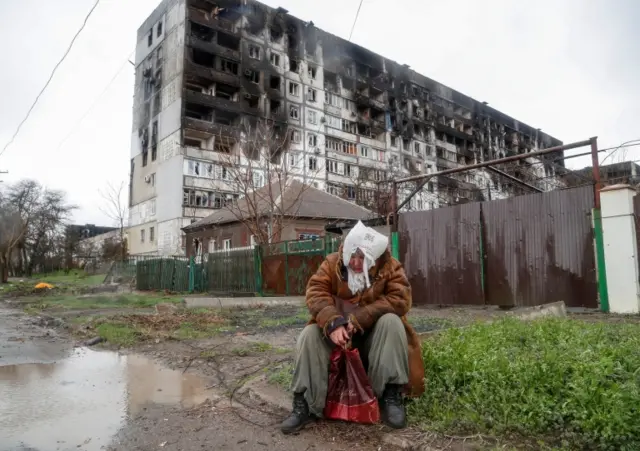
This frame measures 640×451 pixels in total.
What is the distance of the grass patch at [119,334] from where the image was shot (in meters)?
6.69

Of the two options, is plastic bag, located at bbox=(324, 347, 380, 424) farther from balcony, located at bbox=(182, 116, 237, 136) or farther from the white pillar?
balcony, located at bbox=(182, 116, 237, 136)

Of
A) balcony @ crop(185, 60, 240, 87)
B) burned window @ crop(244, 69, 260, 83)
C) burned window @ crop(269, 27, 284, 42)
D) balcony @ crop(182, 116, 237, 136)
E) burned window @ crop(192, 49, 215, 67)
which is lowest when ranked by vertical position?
balcony @ crop(182, 116, 237, 136)

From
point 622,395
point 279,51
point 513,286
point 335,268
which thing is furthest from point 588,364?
point 279,51

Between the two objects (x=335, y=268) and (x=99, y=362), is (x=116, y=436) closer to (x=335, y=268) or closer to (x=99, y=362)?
(x=335, y=268)

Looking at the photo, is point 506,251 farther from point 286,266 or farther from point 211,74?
point 211,74

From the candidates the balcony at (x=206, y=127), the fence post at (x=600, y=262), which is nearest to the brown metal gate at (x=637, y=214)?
the fence post at (x=600, y=262)

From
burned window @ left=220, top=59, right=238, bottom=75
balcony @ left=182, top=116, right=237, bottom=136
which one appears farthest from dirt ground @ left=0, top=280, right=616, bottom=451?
burned window @ left=220, top=59, right=238, bottom=75

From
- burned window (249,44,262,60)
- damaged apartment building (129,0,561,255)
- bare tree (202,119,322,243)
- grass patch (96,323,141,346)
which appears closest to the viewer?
grass patch (96,323,141,346)

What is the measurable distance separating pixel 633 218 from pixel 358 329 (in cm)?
639

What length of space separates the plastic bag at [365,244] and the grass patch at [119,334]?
15.7 feet

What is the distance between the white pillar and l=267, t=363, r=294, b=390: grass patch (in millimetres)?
5890

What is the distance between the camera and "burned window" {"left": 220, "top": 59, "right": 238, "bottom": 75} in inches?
1781

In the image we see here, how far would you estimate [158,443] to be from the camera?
2854 millimetres

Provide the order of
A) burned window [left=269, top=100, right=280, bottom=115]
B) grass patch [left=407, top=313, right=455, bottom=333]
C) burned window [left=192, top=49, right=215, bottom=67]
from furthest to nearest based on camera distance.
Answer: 1. burned window [left=269, top=100, right=280, bottom=115]
2. burned window [left=192, top=49, right=215, bottom=67]
3. grass patch [left=407, top=313, right=455, bottom=333]
